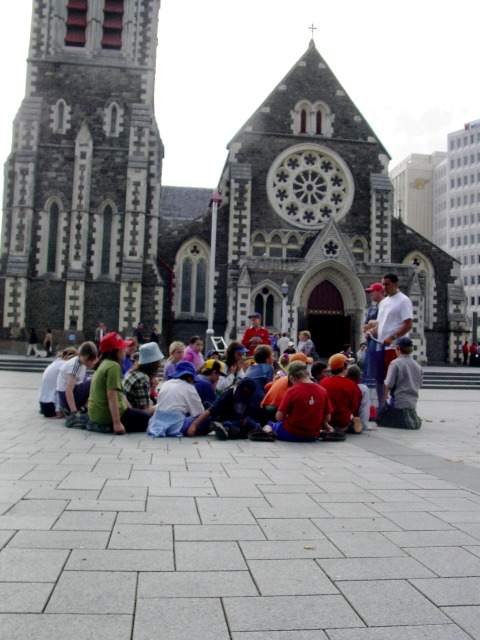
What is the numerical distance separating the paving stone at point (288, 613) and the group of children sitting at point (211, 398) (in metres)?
5.06

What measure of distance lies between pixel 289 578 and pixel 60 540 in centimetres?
144

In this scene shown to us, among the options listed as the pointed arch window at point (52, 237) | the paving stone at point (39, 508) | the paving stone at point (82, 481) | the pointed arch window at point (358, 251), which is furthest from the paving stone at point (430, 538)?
the pointed arch window at point (358, 251)

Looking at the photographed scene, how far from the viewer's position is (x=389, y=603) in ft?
9.36

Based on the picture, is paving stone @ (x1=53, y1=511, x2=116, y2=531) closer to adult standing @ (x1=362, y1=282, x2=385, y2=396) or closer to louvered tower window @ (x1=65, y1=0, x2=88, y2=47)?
adult standing @ (x1=362, y1=282, x2=385, y2=396)

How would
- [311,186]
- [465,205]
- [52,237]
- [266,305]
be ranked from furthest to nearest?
[465,205]
[311,186]
[266,305]
[52,237]

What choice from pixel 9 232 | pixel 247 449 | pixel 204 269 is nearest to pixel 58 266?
pixel 9 232

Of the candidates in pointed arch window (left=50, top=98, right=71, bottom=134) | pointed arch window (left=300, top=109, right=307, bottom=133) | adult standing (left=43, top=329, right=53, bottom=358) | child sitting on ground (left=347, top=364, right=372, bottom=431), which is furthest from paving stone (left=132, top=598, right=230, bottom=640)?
pointed arch window (left=300, top=109, right=307, bottom=133)

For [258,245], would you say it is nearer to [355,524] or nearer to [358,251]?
[358,251]

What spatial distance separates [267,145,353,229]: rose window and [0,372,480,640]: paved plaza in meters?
23.7

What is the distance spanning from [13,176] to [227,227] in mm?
9899

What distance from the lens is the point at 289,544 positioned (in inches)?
146

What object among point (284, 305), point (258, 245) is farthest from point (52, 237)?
point (284, 305)

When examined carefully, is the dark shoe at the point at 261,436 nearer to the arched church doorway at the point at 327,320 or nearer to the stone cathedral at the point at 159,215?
the stone cathedral at the point at 159,215

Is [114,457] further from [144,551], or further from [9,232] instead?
[9,232]
